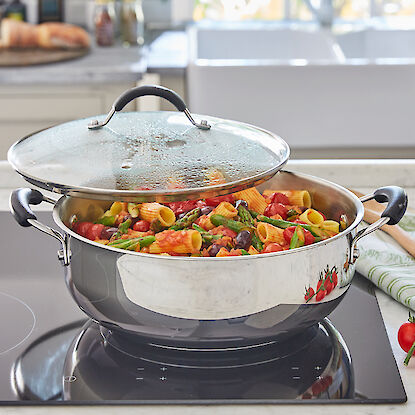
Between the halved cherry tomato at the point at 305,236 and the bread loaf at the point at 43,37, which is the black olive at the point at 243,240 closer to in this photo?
the halved cherry tomato at the point at 305,236

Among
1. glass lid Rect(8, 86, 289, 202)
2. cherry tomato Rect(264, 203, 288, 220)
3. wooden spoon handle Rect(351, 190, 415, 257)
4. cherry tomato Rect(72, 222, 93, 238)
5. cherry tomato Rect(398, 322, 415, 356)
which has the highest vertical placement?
glass lid Rect(8, 86, 289, 202)

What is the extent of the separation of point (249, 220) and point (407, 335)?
0.87ft

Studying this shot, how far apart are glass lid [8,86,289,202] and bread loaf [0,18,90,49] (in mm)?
1797

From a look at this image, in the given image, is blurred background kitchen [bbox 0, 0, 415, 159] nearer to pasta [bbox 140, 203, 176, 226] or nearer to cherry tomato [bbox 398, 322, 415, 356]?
pasta [bbox 140, 203, 176, 226]

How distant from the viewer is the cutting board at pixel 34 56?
2.54m

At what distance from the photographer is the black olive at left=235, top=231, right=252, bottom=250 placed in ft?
3.15

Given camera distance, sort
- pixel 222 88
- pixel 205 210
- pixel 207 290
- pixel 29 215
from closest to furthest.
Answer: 1. pixel 207 290
2. pixel 29 215
3. pixel 205 210
4. pixel 222 88

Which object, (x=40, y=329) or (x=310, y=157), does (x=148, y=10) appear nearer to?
(x=310, y=157)

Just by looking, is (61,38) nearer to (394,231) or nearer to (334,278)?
(394,231)

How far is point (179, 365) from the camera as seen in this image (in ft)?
2.96

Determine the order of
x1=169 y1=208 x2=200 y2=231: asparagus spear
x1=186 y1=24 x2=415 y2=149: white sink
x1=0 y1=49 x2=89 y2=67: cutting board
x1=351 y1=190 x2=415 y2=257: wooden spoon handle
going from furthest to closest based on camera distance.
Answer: x1=0 y1=49 x2=89 y2=67: cutting board
x1=186 y1=24 x2=415 y2=149: white sink
x1=351 y1=190 x2=415 y2=257: wooden spoon handle
x1=169 y1=208 x2=200 y2=231: asparagus spear

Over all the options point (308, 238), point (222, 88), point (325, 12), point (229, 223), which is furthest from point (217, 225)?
point (325, 12)

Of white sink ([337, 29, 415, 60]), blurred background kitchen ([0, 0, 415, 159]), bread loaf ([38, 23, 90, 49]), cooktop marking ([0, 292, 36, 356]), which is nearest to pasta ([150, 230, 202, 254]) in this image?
cooktop marking ([0, 292, 36, 356])

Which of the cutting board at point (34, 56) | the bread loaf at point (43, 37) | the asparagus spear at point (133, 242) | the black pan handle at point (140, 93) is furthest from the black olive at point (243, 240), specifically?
the bread loaf at point (43, 37)
